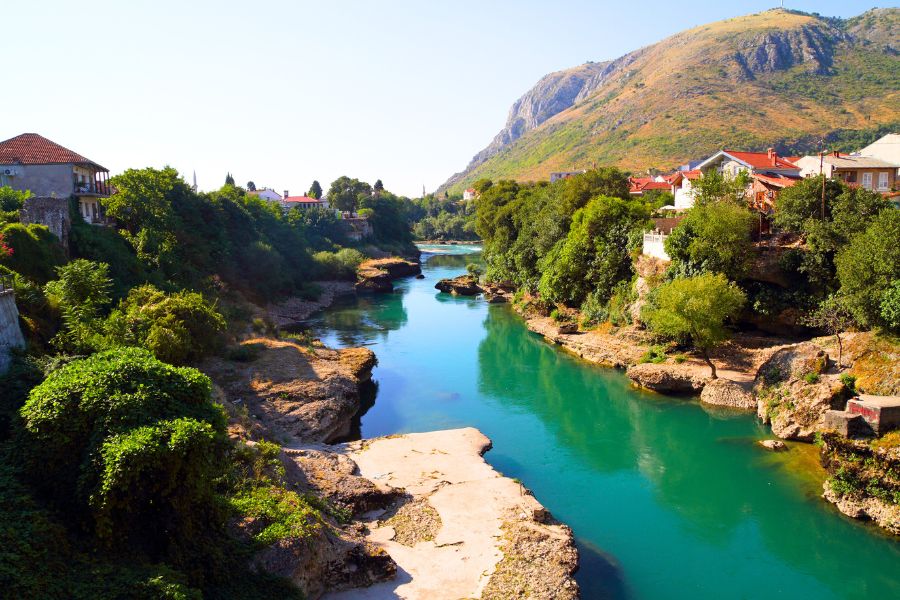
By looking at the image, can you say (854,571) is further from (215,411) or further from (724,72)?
(724,72)

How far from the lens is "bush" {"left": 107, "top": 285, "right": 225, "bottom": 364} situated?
86.4 feet

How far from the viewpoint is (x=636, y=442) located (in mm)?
28625

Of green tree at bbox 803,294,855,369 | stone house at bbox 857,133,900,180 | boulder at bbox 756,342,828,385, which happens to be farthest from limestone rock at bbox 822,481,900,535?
stone house at bbox 857,133,900,180

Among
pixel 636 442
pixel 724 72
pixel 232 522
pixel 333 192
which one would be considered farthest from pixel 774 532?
pixel 724 72

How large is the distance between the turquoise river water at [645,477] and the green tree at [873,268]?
23.6 ft

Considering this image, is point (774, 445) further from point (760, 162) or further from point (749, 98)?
point (749, 98)

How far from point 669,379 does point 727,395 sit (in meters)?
3.27

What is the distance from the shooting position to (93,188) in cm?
4322

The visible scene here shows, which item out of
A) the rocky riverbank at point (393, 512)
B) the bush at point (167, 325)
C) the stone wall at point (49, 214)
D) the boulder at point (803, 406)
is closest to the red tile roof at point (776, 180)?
the boulder at point (803, 406)

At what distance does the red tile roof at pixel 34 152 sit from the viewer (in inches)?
1563

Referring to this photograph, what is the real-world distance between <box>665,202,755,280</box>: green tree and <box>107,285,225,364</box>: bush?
87.9 ft

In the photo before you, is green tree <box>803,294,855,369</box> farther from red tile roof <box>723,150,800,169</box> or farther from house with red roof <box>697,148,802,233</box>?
red tile roof <box>723,150,800,169</box>

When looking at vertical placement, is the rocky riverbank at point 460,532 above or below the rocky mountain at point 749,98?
below

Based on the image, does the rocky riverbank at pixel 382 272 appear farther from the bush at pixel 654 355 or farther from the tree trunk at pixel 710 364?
the tree trunk at pixel 710 364
